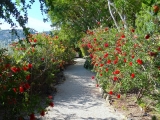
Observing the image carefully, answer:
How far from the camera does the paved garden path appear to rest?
643 cm

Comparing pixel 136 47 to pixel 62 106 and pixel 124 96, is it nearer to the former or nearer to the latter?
pixel 124 96

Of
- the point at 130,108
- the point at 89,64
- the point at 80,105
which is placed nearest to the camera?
the point at 130,108

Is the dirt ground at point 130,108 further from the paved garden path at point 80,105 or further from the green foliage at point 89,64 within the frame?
the green foliage at point 89,64

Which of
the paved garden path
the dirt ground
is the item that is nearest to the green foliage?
the paved garden path

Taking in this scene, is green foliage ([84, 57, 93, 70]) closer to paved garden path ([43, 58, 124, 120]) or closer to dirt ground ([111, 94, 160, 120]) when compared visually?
paved garden path ([43, 58, 124, 120])

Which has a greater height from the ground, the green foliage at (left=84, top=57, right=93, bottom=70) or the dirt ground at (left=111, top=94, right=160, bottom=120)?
the green foliage at (left=84, top=57, right=93, bottom=70)

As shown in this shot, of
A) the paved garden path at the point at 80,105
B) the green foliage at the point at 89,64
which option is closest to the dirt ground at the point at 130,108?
the paved garden path at the point at 80,105

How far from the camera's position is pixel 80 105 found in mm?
7547

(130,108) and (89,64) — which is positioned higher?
(89,64)

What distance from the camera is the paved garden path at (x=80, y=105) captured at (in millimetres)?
6426

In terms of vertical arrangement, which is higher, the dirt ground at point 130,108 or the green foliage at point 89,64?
the green foliage at point 89,64

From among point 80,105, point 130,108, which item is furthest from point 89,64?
point 130,108

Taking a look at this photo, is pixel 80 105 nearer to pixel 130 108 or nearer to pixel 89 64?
pixel 130 108

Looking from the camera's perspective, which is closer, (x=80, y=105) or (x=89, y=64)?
(x=80, y=105)
